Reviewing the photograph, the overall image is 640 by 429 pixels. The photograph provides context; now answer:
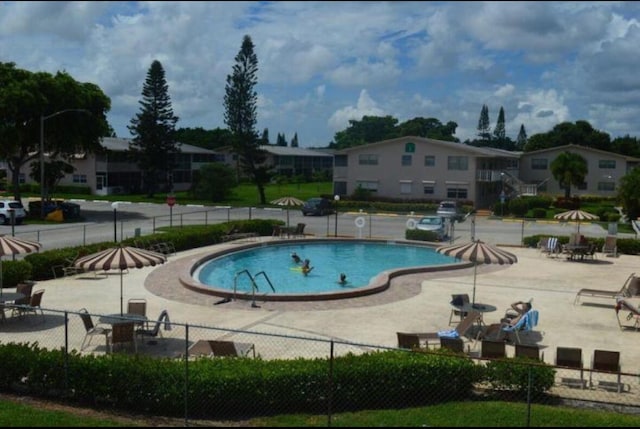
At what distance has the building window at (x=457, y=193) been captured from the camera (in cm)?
6179

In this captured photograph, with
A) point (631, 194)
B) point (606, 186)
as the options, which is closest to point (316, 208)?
point (631, 194)

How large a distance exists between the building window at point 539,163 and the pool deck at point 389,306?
174 feet

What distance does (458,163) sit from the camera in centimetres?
6197

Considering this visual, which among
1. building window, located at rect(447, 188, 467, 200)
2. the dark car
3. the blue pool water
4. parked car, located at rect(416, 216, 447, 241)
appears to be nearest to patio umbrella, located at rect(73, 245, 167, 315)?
the blue pool water

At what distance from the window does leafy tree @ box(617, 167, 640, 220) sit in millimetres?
22986

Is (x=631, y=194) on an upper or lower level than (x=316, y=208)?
upper

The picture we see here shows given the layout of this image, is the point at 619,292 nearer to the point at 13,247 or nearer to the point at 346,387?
the point at 346,387

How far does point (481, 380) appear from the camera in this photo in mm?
11711

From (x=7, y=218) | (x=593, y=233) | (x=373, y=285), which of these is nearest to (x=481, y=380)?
(x=373, y=285)

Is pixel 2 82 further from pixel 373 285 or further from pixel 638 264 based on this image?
pixel 638 264

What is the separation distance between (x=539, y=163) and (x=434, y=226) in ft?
146

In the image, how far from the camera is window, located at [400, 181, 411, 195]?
64312 mm

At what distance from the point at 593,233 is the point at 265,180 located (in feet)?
109

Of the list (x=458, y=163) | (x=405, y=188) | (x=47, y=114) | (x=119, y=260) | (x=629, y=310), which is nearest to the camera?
(x=119, y=260)
